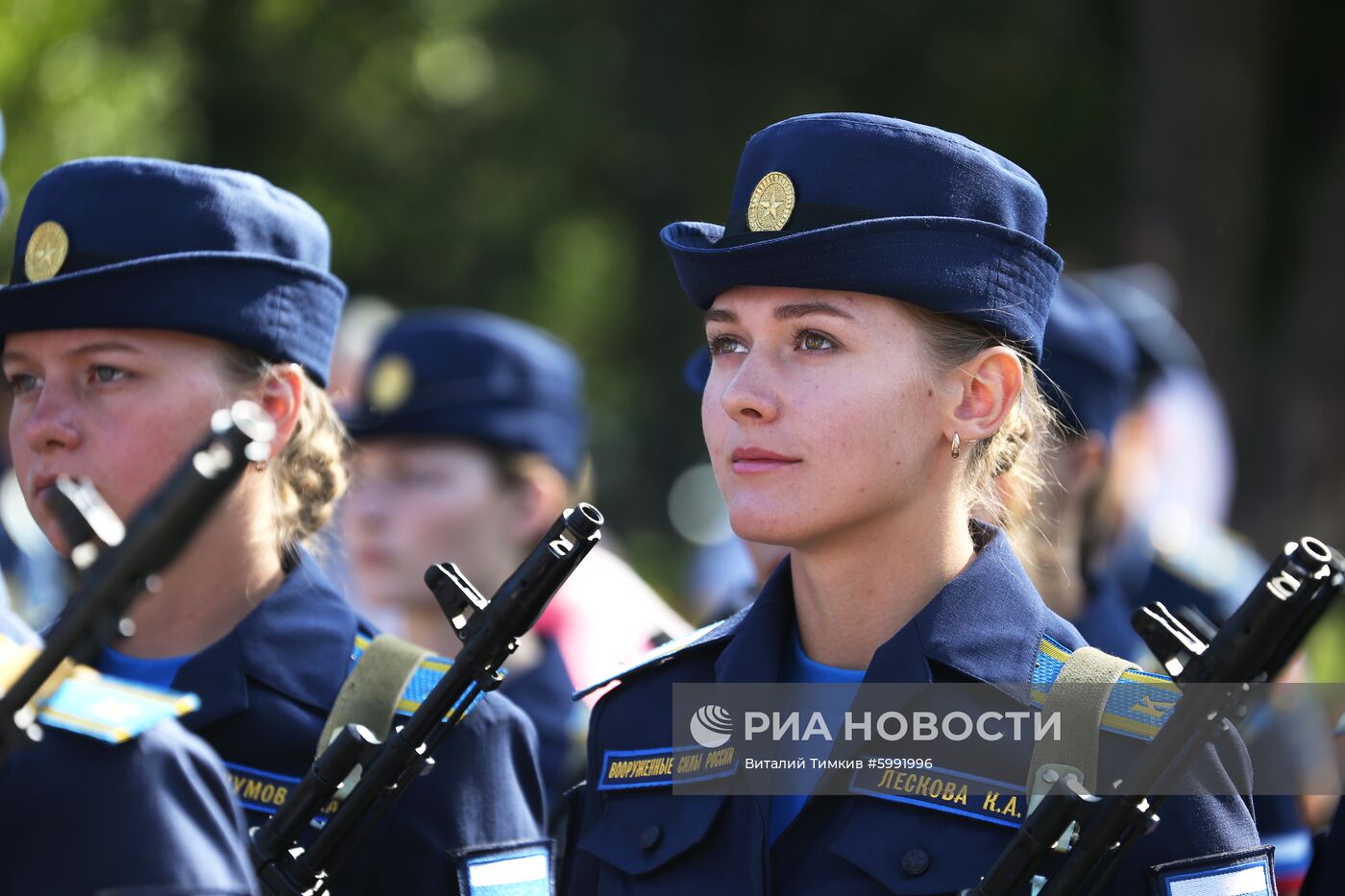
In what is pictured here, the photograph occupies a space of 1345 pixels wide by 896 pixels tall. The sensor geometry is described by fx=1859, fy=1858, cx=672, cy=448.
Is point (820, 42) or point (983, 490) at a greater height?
point (820, 42)

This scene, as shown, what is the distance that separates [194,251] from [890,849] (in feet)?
5.72

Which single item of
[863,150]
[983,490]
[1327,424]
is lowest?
[1327,424]

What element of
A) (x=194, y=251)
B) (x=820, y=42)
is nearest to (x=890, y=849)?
(x=194, y=251)

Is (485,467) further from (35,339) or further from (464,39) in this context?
(464,39)

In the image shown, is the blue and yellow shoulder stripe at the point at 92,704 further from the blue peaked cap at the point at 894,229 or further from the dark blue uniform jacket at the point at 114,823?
the blue peaked cap at the point at 894,229

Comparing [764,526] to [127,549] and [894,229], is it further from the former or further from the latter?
[127,549]

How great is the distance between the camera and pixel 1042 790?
2.98 meters

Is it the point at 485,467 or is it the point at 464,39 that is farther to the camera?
the point at 464,39

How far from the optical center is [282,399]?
3.79 m

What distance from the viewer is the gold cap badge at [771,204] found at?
3.31m

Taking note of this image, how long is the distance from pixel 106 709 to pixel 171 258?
4.22 ft

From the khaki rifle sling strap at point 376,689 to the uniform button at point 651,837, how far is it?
555 mm

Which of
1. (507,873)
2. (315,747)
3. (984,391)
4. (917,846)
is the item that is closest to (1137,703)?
(917,846)

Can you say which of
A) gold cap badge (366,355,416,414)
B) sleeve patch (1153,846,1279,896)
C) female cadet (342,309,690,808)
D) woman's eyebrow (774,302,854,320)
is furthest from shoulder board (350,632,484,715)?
gold cap badge (366,355,416,414)
